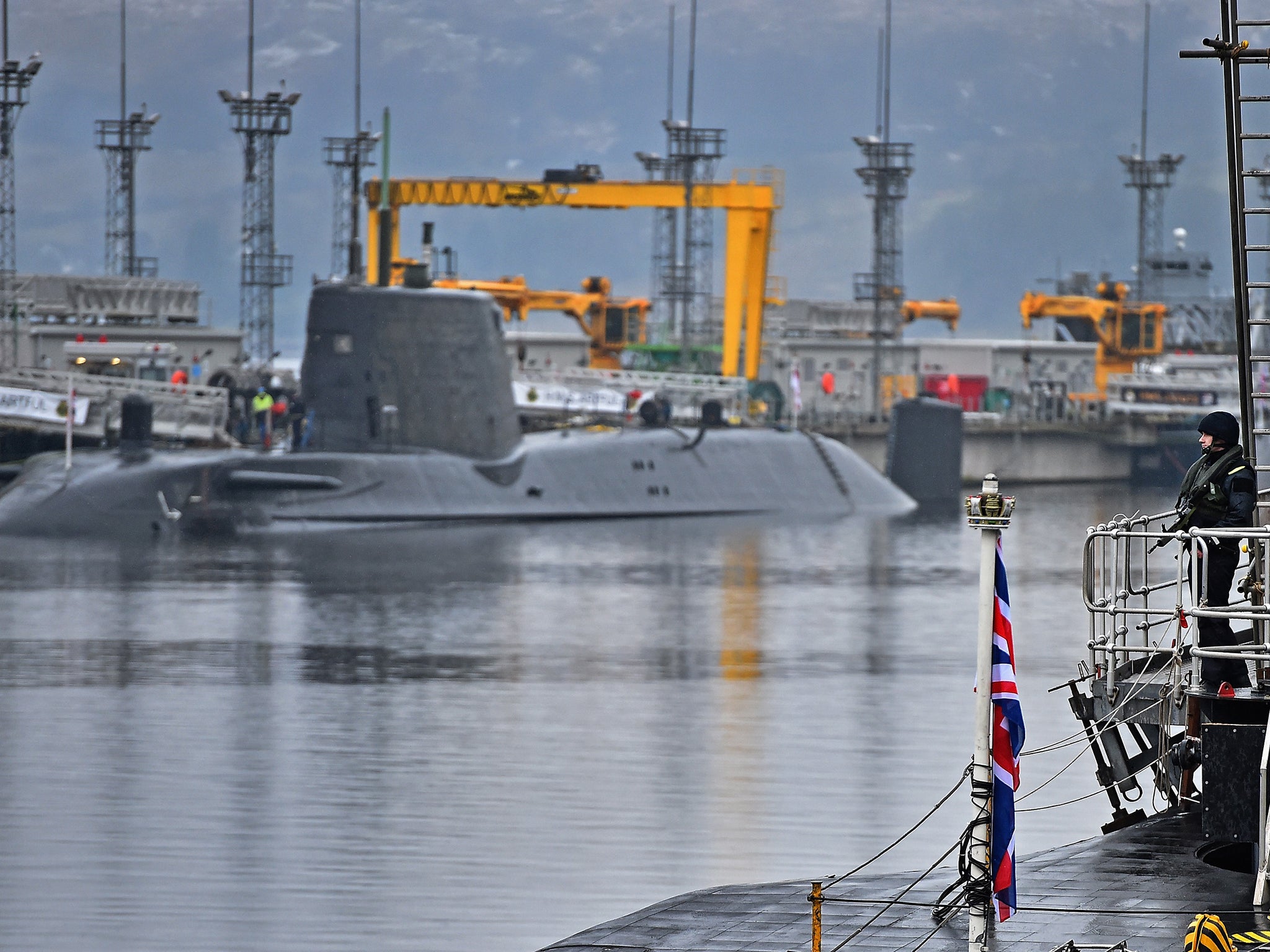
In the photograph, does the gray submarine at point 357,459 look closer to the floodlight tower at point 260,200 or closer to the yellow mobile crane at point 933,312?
the floodlight tower at point 260,200

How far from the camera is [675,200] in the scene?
5928 centimetres

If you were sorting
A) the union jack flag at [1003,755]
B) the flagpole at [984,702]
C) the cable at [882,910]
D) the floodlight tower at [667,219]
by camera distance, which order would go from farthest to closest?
the floodlight tower at [667,219]
the cable at [882,910]
the union jack flag at [1003,755]
the flagpole at [984,702]

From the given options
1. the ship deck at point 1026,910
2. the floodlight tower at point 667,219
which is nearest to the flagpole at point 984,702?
the ship deck at point 1026,910

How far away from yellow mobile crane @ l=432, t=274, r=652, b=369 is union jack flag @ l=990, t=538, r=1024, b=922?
68862 mm

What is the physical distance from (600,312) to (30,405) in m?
35.7

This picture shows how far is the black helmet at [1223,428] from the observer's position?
29.6 feet

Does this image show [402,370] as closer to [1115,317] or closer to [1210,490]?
[1210,490]

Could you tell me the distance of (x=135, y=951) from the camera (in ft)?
32.7

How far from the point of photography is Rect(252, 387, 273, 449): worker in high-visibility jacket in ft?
153

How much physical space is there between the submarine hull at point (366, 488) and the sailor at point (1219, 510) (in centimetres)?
2877

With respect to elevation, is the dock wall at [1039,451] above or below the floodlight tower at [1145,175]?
below

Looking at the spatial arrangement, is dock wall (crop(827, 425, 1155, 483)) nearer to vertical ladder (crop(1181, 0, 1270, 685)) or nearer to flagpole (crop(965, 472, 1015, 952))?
vertical ladder (crop(1181, 0, 1270, 685))

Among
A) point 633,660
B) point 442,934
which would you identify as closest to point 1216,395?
point 633,660

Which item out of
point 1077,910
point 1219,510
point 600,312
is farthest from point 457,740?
point 600,312
